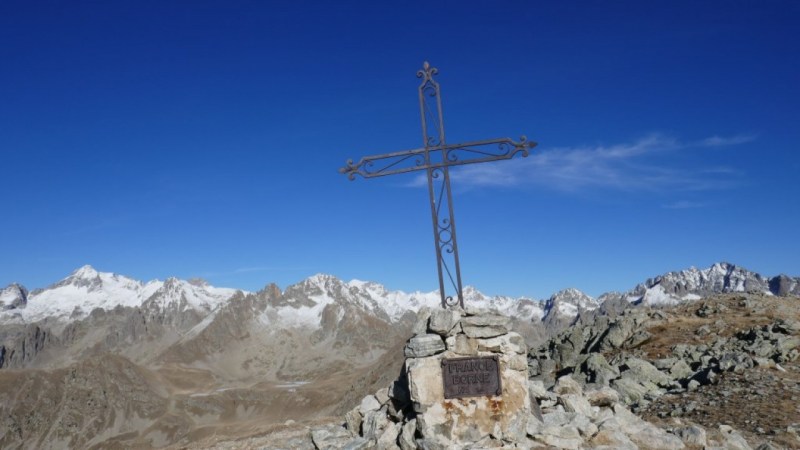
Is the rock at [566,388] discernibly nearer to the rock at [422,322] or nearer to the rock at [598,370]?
the rock at [422,322]

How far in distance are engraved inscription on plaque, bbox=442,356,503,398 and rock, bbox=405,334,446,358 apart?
360mm

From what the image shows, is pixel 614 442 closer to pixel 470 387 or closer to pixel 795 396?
pixel 470 387

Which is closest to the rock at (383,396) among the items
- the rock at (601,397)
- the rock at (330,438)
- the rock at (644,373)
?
the rock at (330,438)

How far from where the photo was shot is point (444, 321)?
1384 centimetres

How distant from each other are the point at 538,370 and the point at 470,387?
749 inches

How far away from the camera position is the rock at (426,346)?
45.1ft

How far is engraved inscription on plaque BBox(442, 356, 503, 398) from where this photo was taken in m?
13.3

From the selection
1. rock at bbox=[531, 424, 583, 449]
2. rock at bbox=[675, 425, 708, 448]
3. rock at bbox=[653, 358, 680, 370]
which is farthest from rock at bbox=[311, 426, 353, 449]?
rock at bbox=[653, 358, 680, 370]

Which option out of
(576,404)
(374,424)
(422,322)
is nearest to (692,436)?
(576,404)

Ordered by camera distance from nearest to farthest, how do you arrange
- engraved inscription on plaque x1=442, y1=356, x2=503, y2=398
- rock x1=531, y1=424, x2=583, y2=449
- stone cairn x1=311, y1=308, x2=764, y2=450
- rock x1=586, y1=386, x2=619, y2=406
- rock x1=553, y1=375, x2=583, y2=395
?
rock x1=531, y1=424, x2=583, y2=449, stone cairn x1=311, y1=308, x2=764, y2=450, engraved inscription on plaque x1=442, y1=356, x2=503, y2=398, rock x1=553, y1=375, x2=583, y2=395, rock x1=586, y1=386, x2=619, y2=406

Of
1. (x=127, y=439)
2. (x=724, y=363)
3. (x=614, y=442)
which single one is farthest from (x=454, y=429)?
(x=127, y=439)

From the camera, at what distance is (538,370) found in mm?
30891

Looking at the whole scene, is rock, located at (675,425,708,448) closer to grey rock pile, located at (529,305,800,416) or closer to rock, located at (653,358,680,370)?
grey rock pile, located at (529,305,800,416)

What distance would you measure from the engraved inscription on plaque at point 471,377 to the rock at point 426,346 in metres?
0.36
